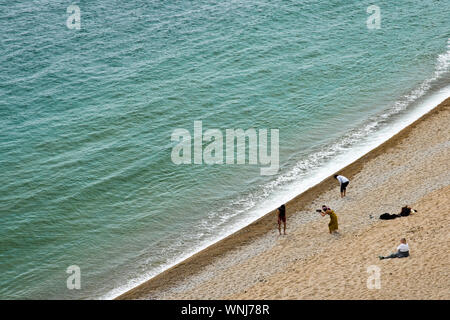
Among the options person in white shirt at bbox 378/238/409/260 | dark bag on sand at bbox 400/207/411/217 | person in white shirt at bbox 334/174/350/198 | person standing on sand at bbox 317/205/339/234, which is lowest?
person in white shirt at bbox 378/238/409/260

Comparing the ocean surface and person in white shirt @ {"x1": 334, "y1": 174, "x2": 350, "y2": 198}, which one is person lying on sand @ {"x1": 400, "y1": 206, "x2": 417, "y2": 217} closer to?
person in white shirt @ {"x1": 334, "y1": 174, "x2": 350, "y2": 198}

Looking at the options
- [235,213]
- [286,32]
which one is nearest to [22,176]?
[235,213]

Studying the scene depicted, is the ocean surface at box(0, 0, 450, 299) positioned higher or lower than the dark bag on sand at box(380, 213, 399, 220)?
higher

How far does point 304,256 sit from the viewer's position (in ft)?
81.2

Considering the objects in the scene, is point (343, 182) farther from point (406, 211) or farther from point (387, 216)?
point (406, 211)

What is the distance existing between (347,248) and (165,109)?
22011mm

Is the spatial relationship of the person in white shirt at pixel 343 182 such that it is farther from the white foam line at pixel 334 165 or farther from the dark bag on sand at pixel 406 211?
the dark bag on sand at pixel 406 211

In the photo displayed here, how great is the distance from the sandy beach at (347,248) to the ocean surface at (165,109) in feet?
5.93

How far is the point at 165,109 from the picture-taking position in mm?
42719

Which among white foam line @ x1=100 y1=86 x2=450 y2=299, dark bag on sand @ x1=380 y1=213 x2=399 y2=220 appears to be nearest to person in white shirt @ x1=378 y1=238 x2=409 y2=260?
dark bag on sand @ x1=380 y1=213 x2=399 y2=220

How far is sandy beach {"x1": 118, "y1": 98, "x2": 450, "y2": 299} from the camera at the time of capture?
21.3 m

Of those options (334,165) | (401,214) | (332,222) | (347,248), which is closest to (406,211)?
(401,214)

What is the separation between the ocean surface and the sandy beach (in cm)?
181

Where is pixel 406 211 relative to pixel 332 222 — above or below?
above
